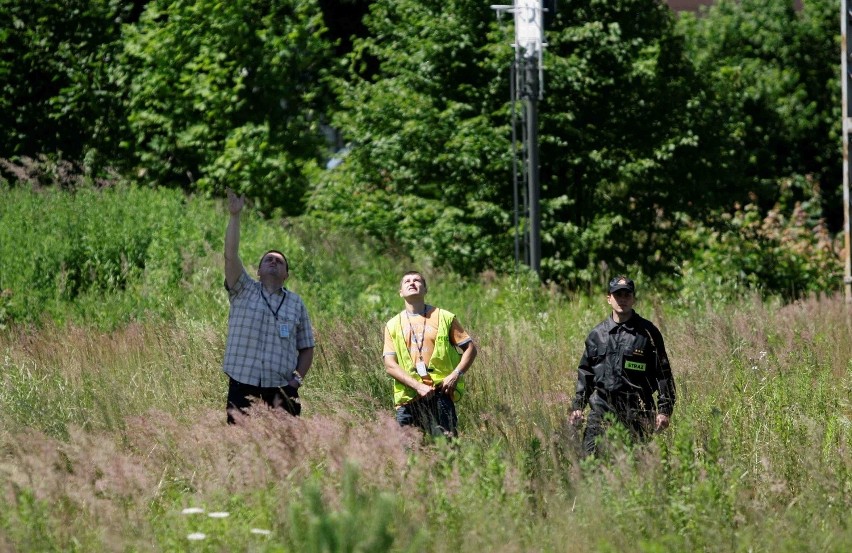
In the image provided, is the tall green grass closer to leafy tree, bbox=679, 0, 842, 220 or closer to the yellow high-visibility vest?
the yellow high-visibility vest

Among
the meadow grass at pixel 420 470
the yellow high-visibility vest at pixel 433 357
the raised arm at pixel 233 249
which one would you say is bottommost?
the meadow grass at pixel 420 470

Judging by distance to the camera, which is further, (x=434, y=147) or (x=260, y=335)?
(x=434, y=147)

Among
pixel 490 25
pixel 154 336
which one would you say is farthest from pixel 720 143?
pixel 154 336

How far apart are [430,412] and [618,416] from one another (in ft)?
3.79

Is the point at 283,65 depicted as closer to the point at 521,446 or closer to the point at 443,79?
the point at 443,79

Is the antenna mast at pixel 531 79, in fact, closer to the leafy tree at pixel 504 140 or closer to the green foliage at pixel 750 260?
the leafy tree at pixel 504 140

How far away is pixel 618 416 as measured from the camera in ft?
26.7

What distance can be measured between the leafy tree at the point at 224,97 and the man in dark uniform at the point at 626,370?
38.6ft

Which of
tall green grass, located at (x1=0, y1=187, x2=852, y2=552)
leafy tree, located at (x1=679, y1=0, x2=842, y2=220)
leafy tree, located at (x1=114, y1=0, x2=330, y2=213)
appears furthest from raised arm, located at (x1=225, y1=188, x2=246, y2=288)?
leafy tree, located at (x1=679, y1=0, x2=842, y2=220)

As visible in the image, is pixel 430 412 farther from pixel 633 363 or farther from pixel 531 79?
pixel 531 79

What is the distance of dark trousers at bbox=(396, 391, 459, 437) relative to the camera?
8.61m

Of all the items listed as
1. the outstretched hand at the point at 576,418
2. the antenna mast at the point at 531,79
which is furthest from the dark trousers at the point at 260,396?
the antenna mast at the point at 531,79

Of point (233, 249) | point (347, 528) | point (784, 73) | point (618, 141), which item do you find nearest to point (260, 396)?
point (233, 249)

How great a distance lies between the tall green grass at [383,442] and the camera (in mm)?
6062
